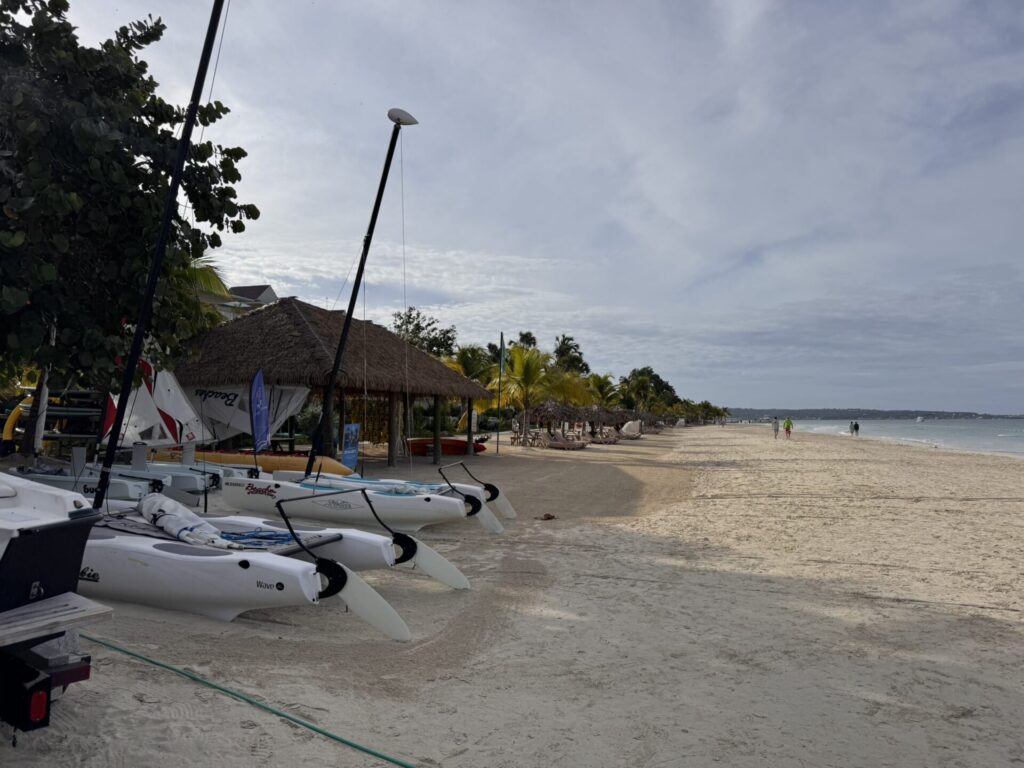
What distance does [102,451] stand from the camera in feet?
39.2

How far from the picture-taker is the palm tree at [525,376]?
1093 inches

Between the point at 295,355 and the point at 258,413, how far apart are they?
5.09 m

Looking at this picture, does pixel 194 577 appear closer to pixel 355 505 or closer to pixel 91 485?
pixel 355 505

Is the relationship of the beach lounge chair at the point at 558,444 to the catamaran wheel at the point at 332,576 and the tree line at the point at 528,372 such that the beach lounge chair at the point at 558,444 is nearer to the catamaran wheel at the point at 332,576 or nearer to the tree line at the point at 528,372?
the tree line at the point at 528,372

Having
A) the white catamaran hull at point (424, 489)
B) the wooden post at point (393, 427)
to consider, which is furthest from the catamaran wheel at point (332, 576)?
the wooden post at point (393, 427)

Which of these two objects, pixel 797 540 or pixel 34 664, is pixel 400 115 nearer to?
pixel 797 540

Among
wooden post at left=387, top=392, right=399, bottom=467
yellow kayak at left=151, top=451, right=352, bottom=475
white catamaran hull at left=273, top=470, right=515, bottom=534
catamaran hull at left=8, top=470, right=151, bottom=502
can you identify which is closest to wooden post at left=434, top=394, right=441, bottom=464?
wooden post at left=387, top=392, right=399, bottom=467

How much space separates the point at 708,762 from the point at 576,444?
26.1m

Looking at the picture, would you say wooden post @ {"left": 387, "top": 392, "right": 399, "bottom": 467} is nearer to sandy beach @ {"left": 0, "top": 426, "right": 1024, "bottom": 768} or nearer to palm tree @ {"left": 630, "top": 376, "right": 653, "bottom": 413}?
sandy beach @ {"left": 0, "top": 426, "right": 1024, "bottom": 768}

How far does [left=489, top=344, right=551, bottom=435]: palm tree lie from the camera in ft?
91.0

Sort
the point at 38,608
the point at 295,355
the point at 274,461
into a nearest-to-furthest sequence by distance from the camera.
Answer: the point at 38,608 < the point at 274,461 < the point at 295,355

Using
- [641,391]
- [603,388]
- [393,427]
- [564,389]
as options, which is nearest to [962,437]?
[641,391]

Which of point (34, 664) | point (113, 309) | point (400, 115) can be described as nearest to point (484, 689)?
point (34, 664)

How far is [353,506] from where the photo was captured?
8852 millimetres
